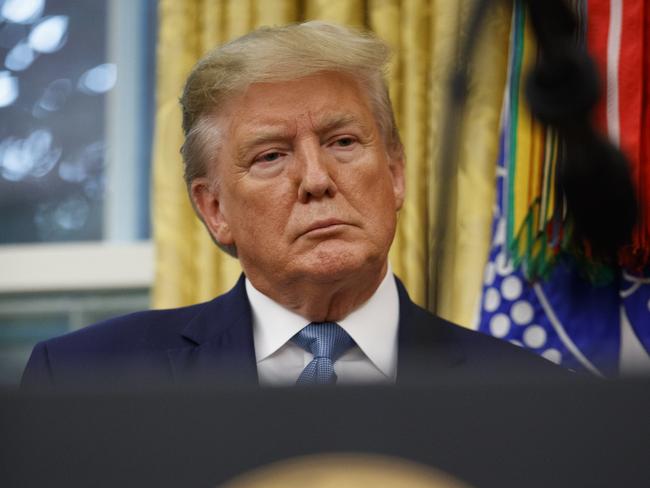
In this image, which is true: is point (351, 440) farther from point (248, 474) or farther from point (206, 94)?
point (206, 94)

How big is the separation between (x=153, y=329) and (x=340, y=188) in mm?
368

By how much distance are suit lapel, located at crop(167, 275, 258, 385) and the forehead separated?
0.85 ft

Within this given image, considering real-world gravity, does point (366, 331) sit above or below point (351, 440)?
below

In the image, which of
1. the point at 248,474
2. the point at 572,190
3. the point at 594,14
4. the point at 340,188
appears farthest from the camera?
the point at 594,14

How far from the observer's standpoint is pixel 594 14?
6.02 ft

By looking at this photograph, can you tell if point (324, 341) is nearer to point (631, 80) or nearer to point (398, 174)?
point (398, 174)

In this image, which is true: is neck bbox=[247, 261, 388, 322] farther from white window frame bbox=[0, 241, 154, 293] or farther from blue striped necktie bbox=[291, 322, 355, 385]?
white window frame bbox=[0, 241, 154, 293]

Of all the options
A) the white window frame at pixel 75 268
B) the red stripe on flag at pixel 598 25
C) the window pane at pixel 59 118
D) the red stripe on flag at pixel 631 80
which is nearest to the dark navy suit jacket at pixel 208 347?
the red stripe on flag at pixel 631 80

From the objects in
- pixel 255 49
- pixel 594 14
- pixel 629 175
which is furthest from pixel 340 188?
pixel 629 175

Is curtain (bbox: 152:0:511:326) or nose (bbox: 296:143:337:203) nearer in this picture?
nose (bbox: 296:143:337:203)

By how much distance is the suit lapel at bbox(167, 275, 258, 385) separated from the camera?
1431 mm

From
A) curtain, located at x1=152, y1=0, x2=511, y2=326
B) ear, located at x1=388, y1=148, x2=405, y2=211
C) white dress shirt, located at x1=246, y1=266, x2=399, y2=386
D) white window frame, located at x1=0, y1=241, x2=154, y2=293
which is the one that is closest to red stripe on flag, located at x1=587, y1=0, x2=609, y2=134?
curtain, located at x1=152, y1=0, x2=511, y2=326

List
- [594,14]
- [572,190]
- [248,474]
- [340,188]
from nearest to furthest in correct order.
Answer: [248,474] < [572,190] < [340,188] < [594,14]

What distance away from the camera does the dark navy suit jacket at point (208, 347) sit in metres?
1.46
